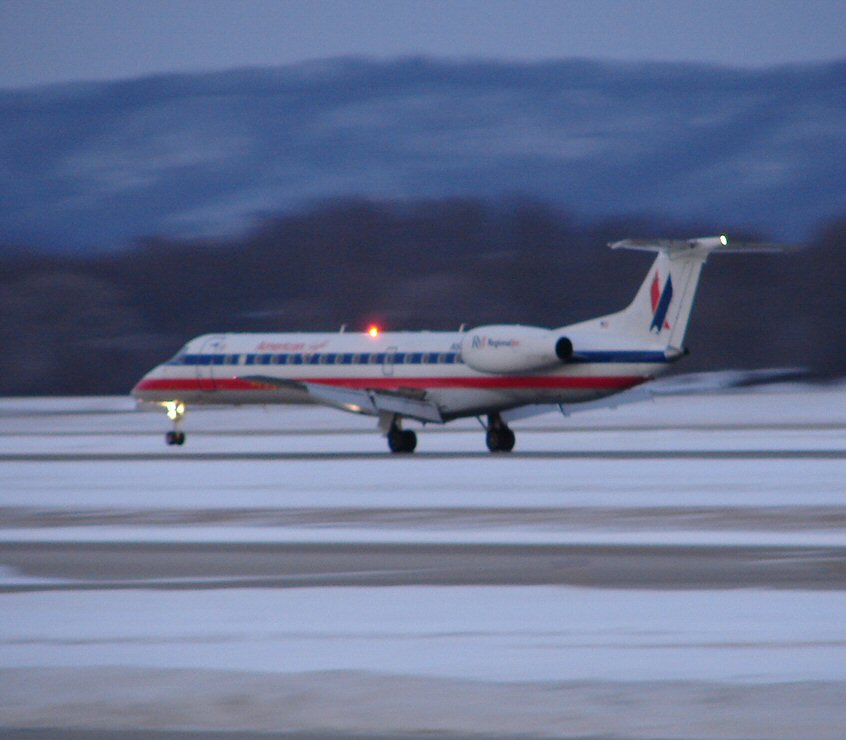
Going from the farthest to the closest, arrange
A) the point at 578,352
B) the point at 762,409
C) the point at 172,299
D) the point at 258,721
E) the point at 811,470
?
the point at 172,299 → the point at 762,409 → the point at 578,352 → the point at 811,470 → the point at 258,721

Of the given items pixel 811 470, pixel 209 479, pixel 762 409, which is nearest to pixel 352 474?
pixel 209 479

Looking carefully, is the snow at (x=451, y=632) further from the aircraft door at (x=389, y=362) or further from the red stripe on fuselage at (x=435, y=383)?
the aircraft door at (x=389, y=362)

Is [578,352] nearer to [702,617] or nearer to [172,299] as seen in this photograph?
[702,617]

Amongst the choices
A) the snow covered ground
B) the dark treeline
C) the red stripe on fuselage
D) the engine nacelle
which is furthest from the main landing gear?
the dark treeline

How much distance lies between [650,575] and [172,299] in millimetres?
113210

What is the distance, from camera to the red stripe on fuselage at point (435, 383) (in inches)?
1362

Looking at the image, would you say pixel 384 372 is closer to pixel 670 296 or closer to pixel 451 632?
pixel 670 296

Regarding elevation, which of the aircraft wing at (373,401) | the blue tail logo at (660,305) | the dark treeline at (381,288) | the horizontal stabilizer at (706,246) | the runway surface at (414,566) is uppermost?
the dark treeline at (381,288)

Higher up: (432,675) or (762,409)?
(762,409)

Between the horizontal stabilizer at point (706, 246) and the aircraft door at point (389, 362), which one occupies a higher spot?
the horizontal stabilizer at point (706, 246)

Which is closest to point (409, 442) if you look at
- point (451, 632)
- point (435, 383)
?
point (435, 383)

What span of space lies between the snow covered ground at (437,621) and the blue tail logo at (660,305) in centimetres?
684

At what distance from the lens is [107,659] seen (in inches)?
419

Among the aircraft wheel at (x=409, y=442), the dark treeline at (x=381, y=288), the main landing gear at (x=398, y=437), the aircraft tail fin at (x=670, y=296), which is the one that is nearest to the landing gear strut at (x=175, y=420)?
the main landing gear at (x=398, y=437)
